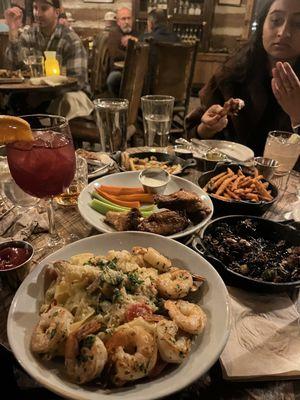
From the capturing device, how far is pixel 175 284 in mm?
841

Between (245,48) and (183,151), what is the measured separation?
1.19 m

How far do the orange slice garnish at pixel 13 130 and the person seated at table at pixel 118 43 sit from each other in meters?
5.16

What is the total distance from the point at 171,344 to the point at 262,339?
27cm

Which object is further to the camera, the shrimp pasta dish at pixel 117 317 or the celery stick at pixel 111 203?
the celery stick at pixel 111 203

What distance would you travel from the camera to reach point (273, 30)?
2217 mm

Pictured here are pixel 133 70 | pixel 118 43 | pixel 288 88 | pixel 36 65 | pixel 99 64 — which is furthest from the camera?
pixel 118 43

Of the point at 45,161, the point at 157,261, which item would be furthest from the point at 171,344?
the point at 45,161

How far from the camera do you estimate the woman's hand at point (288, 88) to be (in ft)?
6.38

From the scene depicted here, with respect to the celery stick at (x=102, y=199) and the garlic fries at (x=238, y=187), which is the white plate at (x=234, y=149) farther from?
the celery stick at (x=102, y=199)

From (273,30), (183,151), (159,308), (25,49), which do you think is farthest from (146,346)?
(25,49)

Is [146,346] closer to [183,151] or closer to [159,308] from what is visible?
[159,308]

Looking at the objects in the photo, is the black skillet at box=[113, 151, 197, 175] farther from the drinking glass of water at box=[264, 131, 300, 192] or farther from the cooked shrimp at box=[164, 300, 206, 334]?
the cooked shrimp at box=[164, 300, 206, 334]

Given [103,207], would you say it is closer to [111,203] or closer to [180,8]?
[111,203]

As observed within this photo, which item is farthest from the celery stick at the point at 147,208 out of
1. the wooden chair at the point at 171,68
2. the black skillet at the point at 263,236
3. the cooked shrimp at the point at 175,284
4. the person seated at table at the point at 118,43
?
the person seated at table at the point at 118,43
